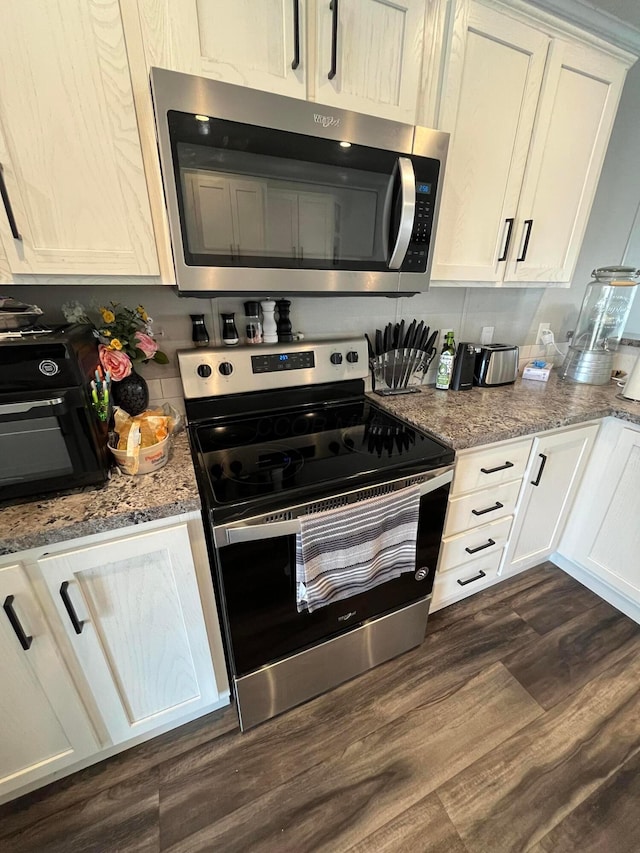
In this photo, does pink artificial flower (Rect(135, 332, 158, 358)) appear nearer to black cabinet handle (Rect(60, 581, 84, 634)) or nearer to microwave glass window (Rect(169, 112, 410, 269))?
microwave glass window (Rect(169, 112, 410, 269))

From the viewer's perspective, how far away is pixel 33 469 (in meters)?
0.80

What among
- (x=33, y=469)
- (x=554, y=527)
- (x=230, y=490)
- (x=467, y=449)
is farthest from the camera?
(x=554, y=527)

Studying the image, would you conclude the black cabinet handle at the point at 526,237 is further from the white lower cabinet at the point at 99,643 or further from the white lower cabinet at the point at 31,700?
the white lower cabinet at the point at 31,700

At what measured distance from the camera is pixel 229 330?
1.26 meters

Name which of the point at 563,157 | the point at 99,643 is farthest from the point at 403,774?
the point at 563,157

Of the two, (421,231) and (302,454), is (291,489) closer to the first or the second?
(302,454)

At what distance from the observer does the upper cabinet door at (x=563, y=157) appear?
3.99 feet

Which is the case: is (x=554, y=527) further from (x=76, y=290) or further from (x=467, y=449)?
(x=76, y=290)

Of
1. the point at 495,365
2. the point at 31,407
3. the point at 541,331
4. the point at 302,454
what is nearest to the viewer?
the point at 31,407

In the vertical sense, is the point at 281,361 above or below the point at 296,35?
below

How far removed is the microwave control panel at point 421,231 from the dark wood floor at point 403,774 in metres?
1.50

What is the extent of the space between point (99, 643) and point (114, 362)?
2.46 ft

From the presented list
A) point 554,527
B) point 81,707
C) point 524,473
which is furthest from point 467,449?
point 81,707

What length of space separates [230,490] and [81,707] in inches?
28.7
